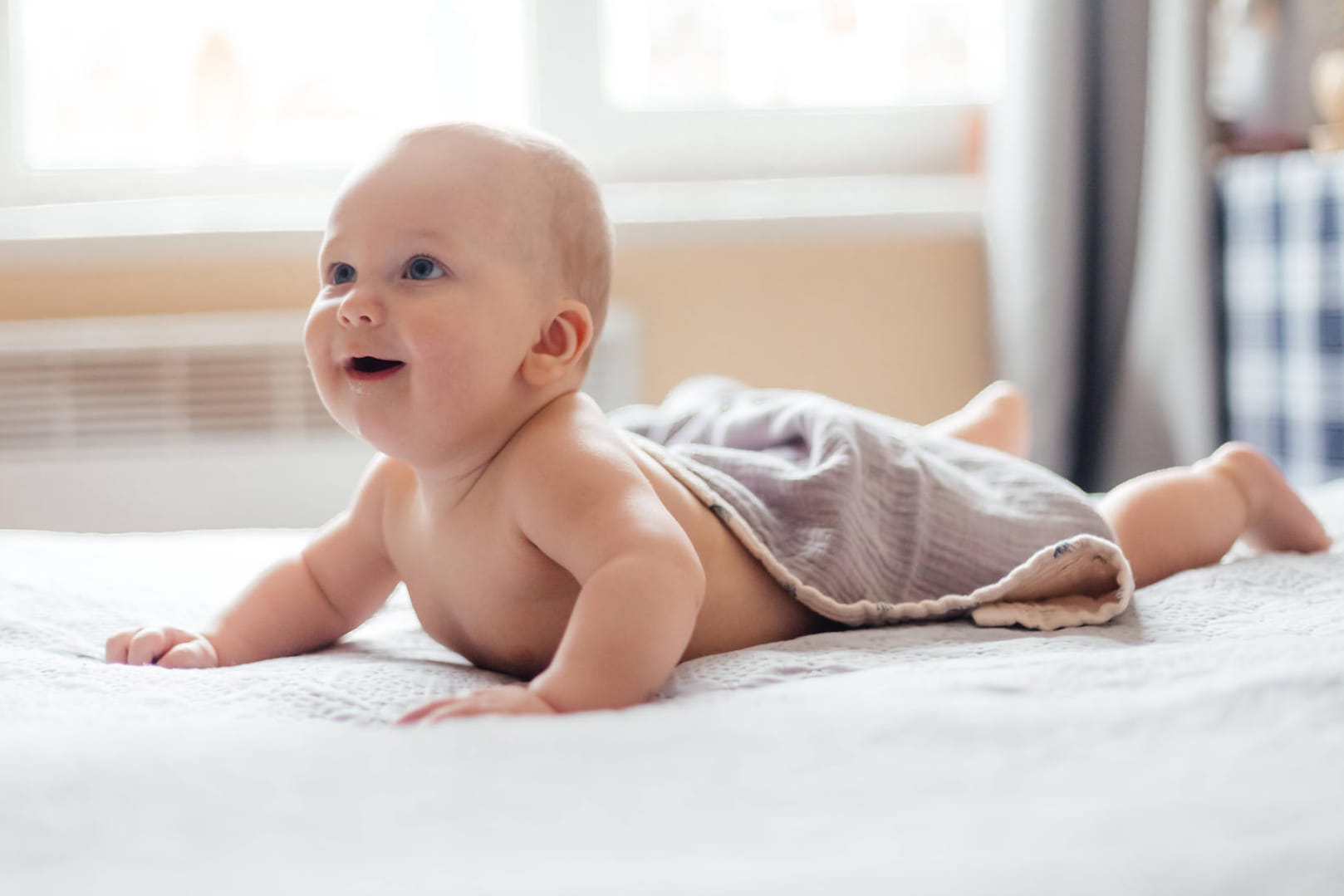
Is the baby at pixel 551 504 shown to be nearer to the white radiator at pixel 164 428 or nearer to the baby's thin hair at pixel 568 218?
the baby's thin hair at pixel 568 218

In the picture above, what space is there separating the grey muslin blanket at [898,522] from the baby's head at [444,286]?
17cm

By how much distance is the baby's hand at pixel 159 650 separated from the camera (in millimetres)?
959

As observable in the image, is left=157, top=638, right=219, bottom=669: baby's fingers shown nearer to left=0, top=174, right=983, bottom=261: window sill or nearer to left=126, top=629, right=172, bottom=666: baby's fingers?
left=126, top=629, right=172, bottom=666: baby's fingers

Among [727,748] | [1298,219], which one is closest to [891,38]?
[1298,219]

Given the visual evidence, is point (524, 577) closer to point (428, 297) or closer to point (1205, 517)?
point (428, 297)

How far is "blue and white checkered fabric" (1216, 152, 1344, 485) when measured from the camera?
1867 millimetres

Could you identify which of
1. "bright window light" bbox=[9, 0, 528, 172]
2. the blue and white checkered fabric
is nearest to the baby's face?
the blue and white checkered fabric

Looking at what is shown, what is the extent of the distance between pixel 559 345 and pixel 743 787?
47cm

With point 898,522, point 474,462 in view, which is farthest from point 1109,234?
point 474,462

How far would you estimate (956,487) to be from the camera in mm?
1124

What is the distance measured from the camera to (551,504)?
870 millimetres

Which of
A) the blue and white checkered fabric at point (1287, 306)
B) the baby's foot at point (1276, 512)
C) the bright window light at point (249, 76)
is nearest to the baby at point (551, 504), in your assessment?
the baby's foot at point (1276, 512)

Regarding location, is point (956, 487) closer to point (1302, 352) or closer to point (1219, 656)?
point (1219, 656)

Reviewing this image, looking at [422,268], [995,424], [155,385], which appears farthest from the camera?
[155,385]
